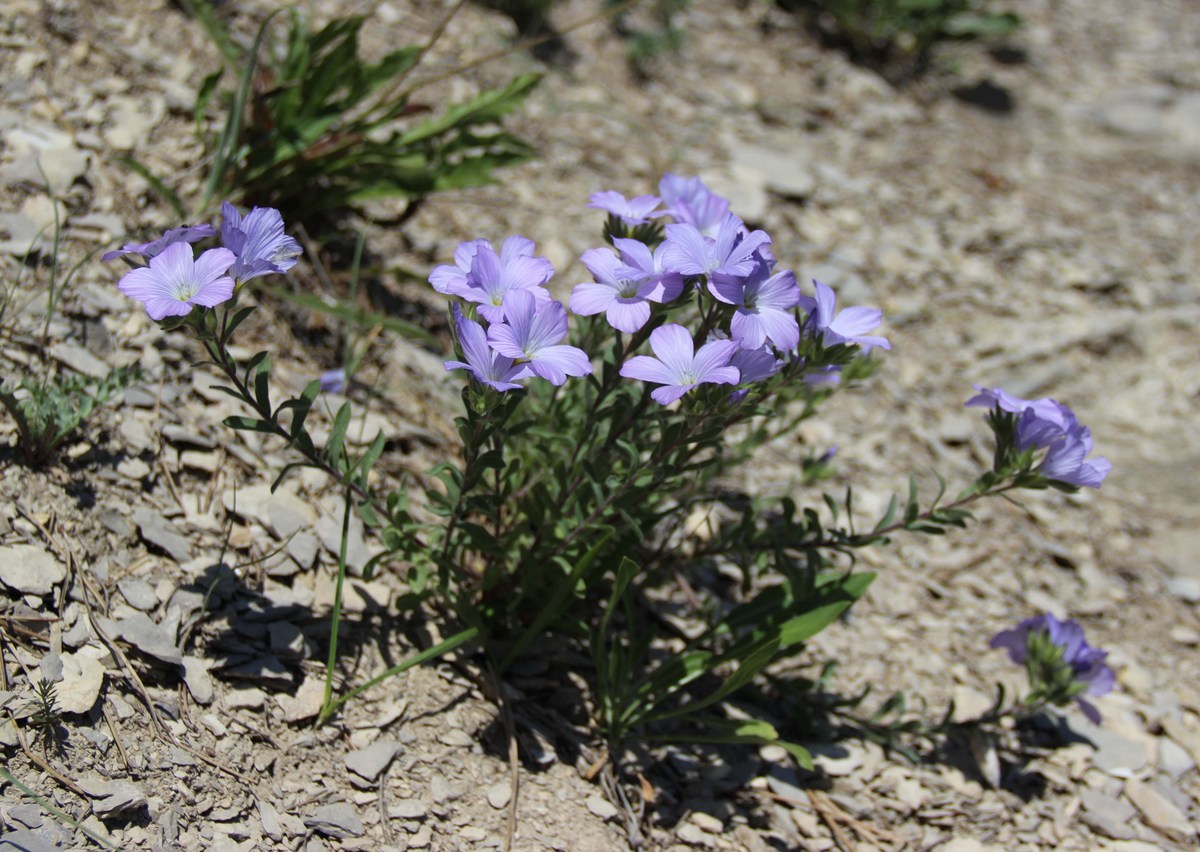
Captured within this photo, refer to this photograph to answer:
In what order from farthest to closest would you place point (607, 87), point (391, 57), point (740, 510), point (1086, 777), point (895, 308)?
point (607, 87)
point (895, 308)
point (391, 57)
point (740, 510)
point (1086, 777)

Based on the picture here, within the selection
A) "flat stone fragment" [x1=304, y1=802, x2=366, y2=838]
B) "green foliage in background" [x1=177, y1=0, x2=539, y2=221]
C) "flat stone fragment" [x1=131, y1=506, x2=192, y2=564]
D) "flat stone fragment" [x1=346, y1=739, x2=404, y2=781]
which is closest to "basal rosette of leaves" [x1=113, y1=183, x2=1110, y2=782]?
"flat stone fragment" [x1=346, y1=739, x2=404, y2=781]

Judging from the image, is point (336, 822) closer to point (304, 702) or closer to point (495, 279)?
point (304, 702)

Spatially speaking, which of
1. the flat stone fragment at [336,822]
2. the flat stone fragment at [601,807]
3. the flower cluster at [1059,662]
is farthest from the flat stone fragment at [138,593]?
the flower cluster at [1059,662]

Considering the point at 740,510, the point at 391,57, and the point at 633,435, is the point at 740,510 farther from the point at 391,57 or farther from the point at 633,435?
the point at 391,57

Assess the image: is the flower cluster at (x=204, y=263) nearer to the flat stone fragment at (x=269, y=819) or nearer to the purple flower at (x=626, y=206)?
the purple flower at (x=626, y=206)

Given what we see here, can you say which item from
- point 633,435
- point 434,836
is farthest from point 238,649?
point 633,435
